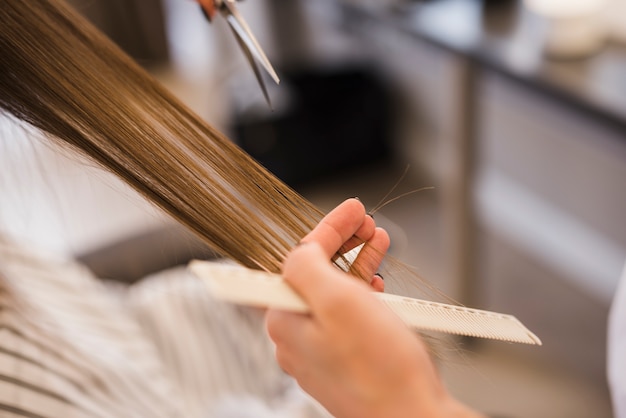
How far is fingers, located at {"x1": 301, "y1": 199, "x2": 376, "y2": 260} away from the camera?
441mm

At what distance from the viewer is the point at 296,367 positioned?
15.2 inches

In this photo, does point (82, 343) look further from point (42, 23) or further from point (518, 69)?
point (518, 69)

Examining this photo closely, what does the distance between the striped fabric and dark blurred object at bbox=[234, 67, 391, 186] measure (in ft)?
3.62

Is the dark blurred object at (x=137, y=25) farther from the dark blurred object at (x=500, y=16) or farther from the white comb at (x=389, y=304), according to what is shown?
the white comb at (x=389, y=304)

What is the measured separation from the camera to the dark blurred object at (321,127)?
7.17 ft

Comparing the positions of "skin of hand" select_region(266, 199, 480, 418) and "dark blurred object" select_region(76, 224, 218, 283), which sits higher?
"dark blurred object" select_region(76, 224, 218, 283)

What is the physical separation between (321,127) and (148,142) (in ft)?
Answer: 5.73

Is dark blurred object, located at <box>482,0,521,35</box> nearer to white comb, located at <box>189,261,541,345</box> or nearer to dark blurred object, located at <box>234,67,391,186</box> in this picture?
dark blurred object, located at <box>234,67,391,186</box>

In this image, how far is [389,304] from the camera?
421 millimetres

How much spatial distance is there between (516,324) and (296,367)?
17 centimetres

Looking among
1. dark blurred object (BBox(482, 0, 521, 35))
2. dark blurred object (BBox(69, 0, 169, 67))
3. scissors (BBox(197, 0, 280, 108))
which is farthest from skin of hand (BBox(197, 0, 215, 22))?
dark blurred object (BBox(69, 0, 169, 67))

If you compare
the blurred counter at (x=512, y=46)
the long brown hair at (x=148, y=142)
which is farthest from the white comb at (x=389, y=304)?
the blurred counter at (x=512, y=46)

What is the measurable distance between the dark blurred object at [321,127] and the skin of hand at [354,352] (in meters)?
1.83

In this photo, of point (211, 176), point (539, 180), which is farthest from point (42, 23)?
point (539, 180)
